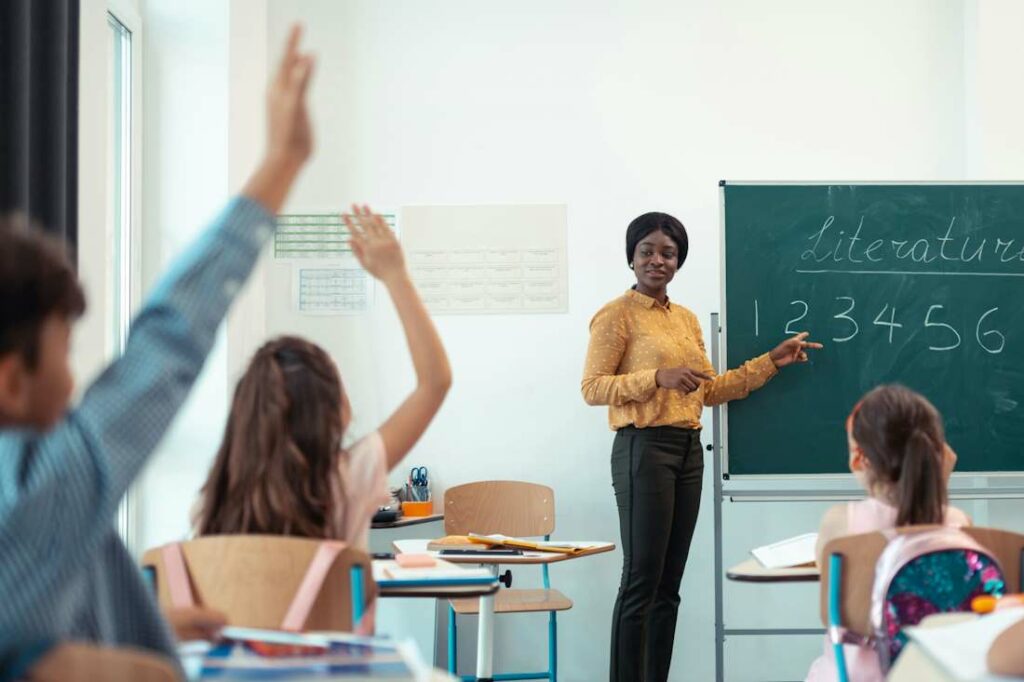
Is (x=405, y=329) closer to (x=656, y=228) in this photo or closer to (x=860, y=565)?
(x=860, y=565)

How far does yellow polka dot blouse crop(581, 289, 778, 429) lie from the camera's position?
13.1 feet

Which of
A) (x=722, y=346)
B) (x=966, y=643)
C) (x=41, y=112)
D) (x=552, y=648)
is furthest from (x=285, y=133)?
(x=552, y=648)

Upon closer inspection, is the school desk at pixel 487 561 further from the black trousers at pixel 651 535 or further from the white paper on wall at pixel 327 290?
the white paper on wall at pixel 327 290

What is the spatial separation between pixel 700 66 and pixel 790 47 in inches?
15.9

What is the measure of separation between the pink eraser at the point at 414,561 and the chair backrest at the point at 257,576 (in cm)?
52

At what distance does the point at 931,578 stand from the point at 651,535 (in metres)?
1.78

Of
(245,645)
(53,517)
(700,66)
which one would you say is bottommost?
(245,645)

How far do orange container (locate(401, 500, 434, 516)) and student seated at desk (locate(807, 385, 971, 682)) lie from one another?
2.41 m

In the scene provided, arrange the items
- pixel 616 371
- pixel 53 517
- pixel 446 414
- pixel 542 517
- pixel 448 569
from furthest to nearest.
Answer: pixel 446 414 → pixel 542 517 → pixel 616 371 → pixel 448 569 → pixel 53 517

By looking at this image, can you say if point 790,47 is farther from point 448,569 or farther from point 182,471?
point 448,569

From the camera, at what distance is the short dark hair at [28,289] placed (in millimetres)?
879

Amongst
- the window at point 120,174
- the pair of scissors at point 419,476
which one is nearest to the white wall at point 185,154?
the window at point 120,174

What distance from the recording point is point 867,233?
435 cm

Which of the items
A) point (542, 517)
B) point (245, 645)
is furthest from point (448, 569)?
point (542, 517)
